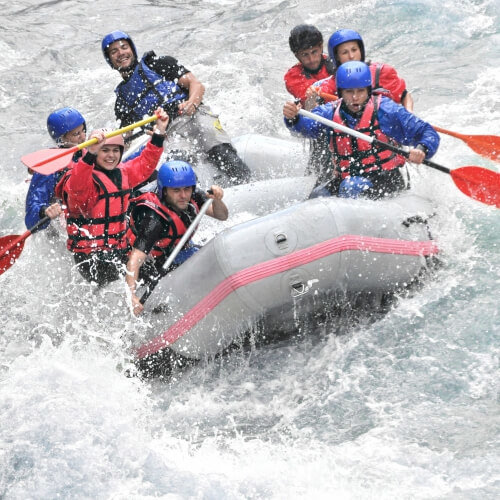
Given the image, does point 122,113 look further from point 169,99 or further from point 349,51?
point 349,51

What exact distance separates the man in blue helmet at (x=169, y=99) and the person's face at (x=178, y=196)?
1649 millimetres

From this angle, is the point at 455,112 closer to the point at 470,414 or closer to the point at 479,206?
the point at 479,206

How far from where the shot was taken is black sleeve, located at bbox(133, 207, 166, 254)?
5.66 metres

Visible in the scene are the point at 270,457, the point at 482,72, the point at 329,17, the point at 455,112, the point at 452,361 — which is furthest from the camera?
the point at 329,17

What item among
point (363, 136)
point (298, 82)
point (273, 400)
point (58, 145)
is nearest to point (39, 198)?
point (58, 145)

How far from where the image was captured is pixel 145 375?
5879 millimetres

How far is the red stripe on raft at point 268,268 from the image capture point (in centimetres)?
538

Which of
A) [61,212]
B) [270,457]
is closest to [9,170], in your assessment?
[61,212]

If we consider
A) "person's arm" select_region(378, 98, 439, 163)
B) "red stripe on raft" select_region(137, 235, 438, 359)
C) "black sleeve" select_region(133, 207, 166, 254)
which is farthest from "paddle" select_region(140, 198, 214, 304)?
"person's arm" select_region(378, 98, 439, 163)

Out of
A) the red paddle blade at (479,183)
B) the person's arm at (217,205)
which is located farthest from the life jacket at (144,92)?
the red paddle blade at (479,183)

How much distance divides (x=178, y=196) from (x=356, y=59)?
1.87m

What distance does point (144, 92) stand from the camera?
289 inches

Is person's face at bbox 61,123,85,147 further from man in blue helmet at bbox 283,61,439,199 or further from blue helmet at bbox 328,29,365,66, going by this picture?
blue helmet at bbox 328,29,365,66

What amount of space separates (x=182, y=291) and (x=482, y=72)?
6215 millimetres
